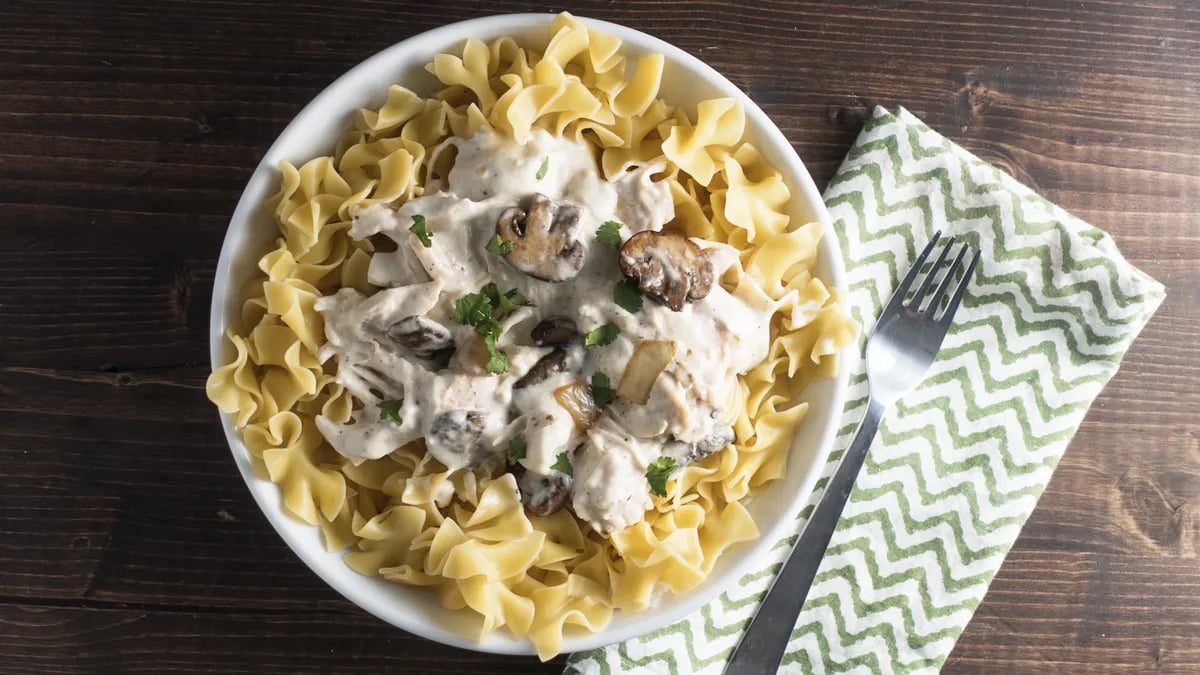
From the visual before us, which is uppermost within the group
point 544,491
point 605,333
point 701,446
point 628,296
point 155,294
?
point 628,296

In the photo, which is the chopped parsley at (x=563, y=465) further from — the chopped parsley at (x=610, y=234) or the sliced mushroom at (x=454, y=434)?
the chopped parsley at (x=610, y=234)

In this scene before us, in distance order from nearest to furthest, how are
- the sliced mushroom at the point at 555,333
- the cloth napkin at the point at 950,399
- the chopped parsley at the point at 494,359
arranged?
the chopped parsley at the point at 494,359
the sliced mushroom at the point at 555,333
the cloth napkin at the point at 950,399

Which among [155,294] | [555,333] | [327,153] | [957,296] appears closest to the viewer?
[555,333]

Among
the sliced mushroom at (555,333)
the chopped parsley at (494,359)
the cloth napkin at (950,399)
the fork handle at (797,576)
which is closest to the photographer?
the chopped parsley at (494,359)

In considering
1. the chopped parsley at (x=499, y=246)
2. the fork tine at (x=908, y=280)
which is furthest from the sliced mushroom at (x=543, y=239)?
the fork tine at (x=908, y=280)

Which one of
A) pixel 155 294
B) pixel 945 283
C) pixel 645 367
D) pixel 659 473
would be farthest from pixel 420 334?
pixel 945 283

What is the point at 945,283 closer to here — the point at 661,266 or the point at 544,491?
the point at 661,266
